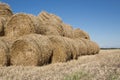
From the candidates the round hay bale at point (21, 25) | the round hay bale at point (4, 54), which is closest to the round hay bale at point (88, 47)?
the round hay bale at point (21, 25)

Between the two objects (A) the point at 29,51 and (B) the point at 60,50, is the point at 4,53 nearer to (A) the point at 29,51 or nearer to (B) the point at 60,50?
(A) the point at 29,51

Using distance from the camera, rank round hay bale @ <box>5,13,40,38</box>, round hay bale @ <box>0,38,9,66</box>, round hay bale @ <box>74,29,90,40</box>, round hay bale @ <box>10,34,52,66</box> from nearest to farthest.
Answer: round hay bale @ <box>0,38,9,66</box> < round hay bale @ <box>10,34,52,66</box> < round hay bale @ <box>5,13,40,38</box> < round hay bale @ <box>74,29,90,40</box>

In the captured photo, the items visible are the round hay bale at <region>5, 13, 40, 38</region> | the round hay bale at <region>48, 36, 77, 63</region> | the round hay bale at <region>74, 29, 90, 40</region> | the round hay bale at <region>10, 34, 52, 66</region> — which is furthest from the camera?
the round hay bale at <region>74, 29, 90, 40</region>

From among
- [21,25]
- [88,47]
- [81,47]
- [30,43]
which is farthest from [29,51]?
[88,47]

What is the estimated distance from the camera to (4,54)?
9992mm

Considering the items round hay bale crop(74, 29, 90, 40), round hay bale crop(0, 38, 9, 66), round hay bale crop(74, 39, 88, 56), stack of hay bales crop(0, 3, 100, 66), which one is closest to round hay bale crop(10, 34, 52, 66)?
stack of hay bales crop(0, 3, 100, 66)

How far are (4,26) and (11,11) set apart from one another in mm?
2076

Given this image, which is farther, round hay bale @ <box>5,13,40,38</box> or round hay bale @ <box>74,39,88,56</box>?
round hay bale @ <box>74,39,88,56</box>

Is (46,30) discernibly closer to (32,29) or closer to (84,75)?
(32,29)

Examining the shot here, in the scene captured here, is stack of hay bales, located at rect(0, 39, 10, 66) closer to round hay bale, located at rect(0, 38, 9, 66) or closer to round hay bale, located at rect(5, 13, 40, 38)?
round hay bale, located at rect(0, 38, 9, 66)

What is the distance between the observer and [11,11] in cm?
1412

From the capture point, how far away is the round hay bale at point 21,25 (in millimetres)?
11703

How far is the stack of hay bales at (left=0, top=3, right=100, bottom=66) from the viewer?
10.3 metres

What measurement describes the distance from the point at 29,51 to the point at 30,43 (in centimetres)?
34
